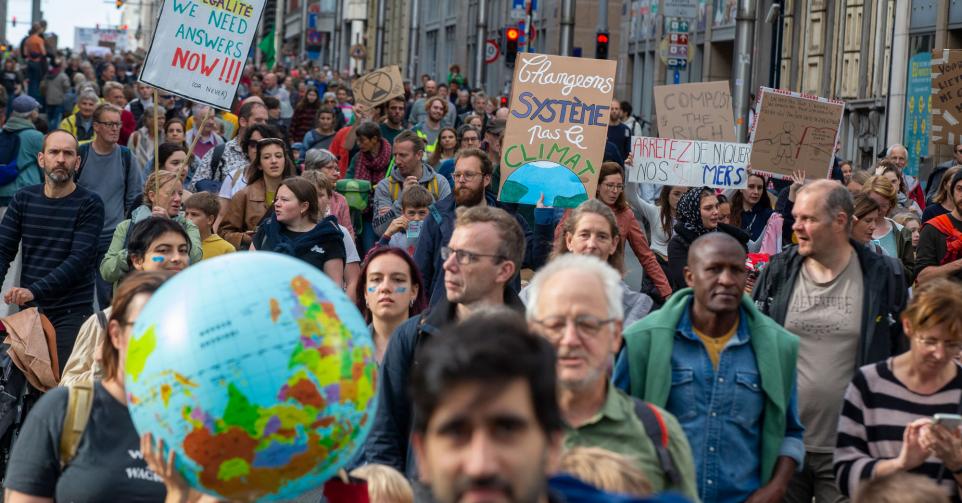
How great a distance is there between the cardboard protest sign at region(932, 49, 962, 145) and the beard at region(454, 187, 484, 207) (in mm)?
6669

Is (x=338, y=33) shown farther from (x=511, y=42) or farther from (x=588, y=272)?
(x=588, y=272)

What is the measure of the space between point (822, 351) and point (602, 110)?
5823 millimetres

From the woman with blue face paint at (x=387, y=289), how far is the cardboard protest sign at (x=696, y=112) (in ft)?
26.9

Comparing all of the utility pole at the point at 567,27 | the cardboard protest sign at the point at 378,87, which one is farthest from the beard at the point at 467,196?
the utility pole at the point at 567,27

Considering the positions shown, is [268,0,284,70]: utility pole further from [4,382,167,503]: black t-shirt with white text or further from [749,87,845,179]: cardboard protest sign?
[4,382,167,503]: black t-shirt with white text

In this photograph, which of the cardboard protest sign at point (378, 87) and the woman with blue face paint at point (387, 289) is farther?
the cardboard protest sign at point (378, 87)

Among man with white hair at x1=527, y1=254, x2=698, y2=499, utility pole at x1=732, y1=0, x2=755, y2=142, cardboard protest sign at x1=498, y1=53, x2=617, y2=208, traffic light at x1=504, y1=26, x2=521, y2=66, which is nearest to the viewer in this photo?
man with white hair at x1=527, y1=254, x2=698, y2=499

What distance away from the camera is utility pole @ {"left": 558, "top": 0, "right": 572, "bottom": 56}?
30.0 meters

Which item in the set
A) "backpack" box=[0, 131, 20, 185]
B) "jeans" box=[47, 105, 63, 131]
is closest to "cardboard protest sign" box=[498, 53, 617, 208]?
"backpack" box=[0, 131, 20, 185]

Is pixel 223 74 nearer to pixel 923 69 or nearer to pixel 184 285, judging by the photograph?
pixel 184 285

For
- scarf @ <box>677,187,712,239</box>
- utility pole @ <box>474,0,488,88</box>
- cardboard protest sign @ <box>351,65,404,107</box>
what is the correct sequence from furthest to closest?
1. utility pole @ <box>474,0,488,88</box>
2. cardboard protest sign @ <box>351,65,404,107</box>
3. scarf @ <box>677,187,712,239</box>

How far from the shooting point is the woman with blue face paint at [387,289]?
627 cm

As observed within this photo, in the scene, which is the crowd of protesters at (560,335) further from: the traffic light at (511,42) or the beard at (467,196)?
the traffic light at (511,42)

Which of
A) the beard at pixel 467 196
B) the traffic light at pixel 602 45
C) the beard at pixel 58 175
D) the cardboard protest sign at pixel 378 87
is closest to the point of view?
the beard at pixel 58 175
